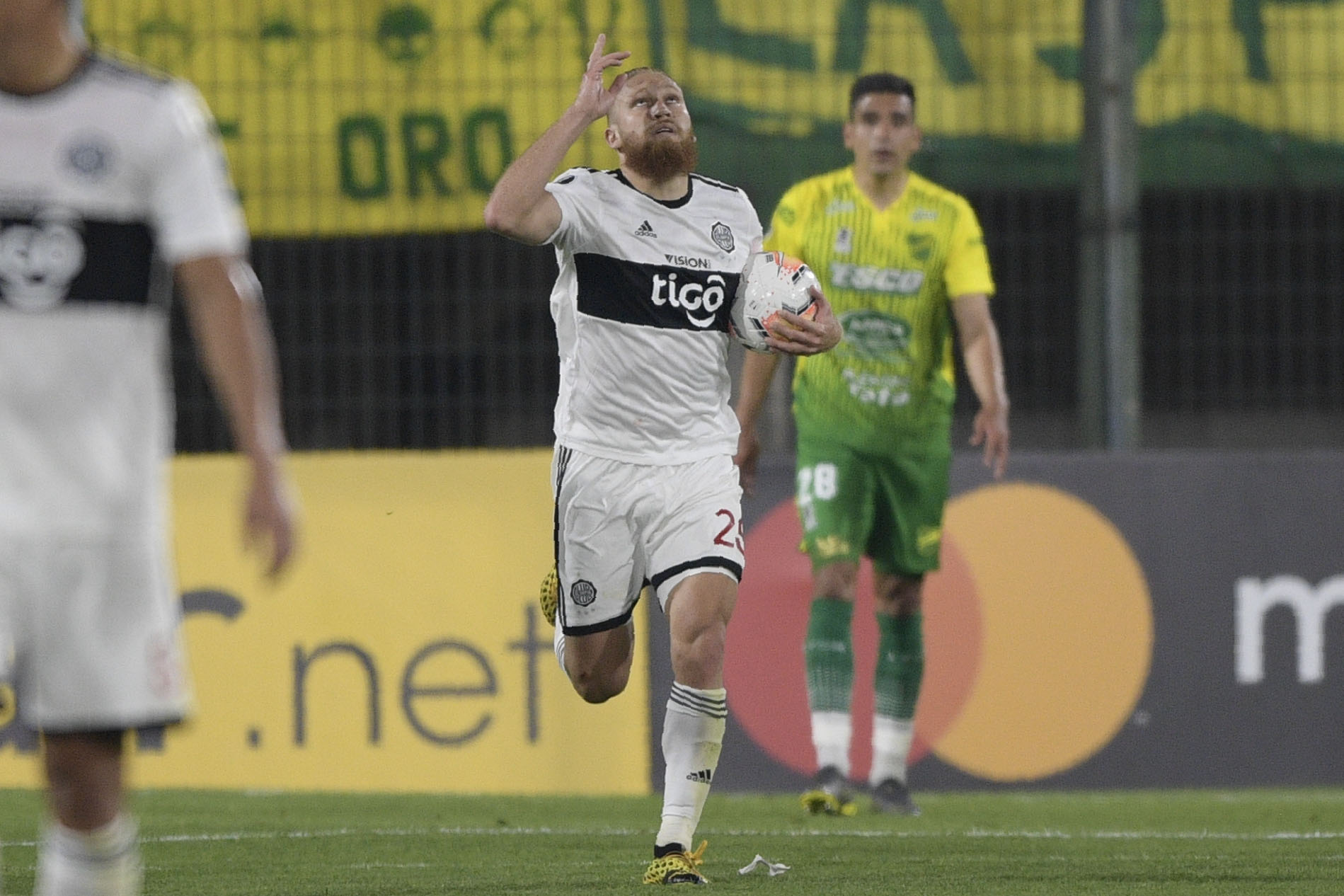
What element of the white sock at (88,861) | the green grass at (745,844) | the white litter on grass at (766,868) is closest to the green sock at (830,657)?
the green grass at (745,844)

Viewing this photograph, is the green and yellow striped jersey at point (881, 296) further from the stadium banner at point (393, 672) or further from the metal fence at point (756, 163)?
the stadium banner at point (393, 672)

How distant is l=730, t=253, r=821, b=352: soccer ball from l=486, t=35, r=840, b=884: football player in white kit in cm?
4

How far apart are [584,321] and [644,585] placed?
711 mm

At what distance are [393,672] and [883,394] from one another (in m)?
2.20

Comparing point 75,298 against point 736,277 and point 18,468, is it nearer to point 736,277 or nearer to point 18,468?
point 18,468

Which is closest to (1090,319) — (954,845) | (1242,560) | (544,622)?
(1242,560)

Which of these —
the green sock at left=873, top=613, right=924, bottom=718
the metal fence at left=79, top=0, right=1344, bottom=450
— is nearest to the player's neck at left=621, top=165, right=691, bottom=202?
the green sock at left=873, top=613, right=924, bottom=718

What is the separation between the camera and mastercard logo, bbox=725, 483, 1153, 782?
8.70 metres

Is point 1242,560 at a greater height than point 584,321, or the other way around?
point 584,321

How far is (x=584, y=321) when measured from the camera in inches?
233

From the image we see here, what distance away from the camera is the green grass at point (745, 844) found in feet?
18.3

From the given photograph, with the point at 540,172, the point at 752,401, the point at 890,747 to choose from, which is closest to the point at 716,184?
the point at 540,172

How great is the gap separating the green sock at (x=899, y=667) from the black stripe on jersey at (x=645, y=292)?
2384 mm

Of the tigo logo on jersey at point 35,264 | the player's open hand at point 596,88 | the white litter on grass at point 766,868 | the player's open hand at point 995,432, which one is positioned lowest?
the white litter on grass at point 766,868
